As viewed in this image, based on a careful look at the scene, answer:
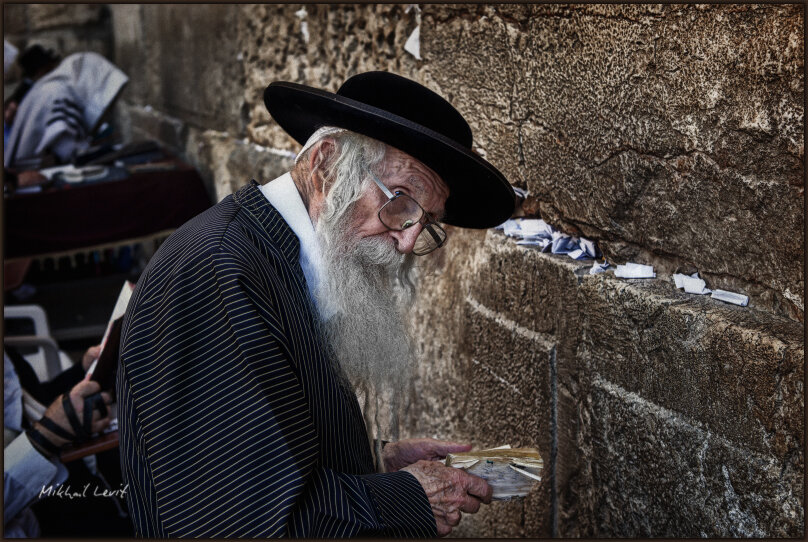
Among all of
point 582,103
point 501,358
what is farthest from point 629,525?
point 582,103

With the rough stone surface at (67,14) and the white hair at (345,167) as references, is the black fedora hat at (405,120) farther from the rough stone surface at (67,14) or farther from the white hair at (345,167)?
the rough stone surface at (67,14)

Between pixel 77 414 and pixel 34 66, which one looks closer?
pixel 77 414

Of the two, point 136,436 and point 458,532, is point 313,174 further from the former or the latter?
point 458,532

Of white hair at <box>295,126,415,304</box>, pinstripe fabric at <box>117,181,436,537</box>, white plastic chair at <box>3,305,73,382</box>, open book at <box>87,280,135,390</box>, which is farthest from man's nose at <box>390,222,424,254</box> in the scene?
white plastic chair at <box>3,305,73,382</box>

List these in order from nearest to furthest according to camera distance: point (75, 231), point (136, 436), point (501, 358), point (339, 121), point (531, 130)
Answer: point (136, 436), point (339, 121), point (531, 130), point (501, 358), point (75, 231)

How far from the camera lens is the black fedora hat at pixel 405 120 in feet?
5.98

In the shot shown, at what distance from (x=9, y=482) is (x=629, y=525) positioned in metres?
1.87

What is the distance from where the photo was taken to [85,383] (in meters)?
2.59

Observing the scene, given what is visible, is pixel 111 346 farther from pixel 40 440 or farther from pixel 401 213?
pixel 401 213

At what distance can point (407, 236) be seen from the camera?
201 centimetres

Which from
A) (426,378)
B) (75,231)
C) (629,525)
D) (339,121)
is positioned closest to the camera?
(339,121)

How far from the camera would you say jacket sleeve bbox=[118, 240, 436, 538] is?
1569mm

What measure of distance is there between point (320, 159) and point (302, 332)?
1.53ft

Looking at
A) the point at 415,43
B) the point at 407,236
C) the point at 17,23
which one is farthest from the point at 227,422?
the point at 17,23
